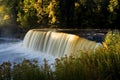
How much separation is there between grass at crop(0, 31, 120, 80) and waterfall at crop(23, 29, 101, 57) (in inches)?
316

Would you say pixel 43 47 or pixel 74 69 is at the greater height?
pixel 74 69

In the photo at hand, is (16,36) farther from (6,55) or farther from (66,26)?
(6,55)

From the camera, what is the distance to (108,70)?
25.5 feet

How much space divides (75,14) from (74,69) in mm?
23411

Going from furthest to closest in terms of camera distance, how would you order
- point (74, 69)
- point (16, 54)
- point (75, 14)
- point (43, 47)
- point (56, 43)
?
point (75, 14)
point (16, 54)
point (43, 47)
point (56, 43)
point (74, 69)

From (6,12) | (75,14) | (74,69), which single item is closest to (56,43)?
(75,14)

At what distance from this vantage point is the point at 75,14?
30.7m

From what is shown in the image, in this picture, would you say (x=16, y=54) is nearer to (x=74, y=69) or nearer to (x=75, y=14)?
(x=75, y=14)

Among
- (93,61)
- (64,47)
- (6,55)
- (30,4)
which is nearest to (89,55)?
(93,61)

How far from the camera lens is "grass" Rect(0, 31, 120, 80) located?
7.32m

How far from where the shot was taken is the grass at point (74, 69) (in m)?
7.32

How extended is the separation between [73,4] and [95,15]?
2.29 metres

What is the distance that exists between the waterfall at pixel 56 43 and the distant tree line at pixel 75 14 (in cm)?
612

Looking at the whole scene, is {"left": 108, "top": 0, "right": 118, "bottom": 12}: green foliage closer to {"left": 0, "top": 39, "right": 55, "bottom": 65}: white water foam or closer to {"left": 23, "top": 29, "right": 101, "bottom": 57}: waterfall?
{"left": 23, "top": 29, "right": 101, "bottom": 57}: waterfall
